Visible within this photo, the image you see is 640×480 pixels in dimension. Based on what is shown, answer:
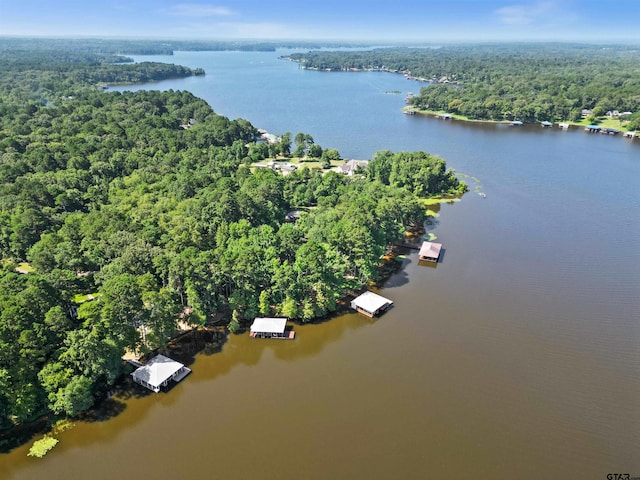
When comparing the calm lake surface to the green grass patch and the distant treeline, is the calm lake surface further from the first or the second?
the distant treeline

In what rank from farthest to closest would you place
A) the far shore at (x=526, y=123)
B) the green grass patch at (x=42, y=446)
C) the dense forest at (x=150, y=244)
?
the far shore at (x=526, y=123), the dense forest at (x=150, y=244), the green grass patch at (x=42, y=446)

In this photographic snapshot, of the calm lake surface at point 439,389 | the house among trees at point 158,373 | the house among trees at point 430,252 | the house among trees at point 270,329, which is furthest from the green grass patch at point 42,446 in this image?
the house among trees at point 430,252

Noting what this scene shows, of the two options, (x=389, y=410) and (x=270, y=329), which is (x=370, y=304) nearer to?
(x=270, y=329)

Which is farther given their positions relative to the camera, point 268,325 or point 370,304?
point 370,304

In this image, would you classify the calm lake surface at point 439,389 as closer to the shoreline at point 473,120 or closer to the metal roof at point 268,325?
the metal roof at point 268,325

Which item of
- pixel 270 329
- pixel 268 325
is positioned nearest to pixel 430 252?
pixel 268 325

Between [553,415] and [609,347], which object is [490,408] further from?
[609,347]
